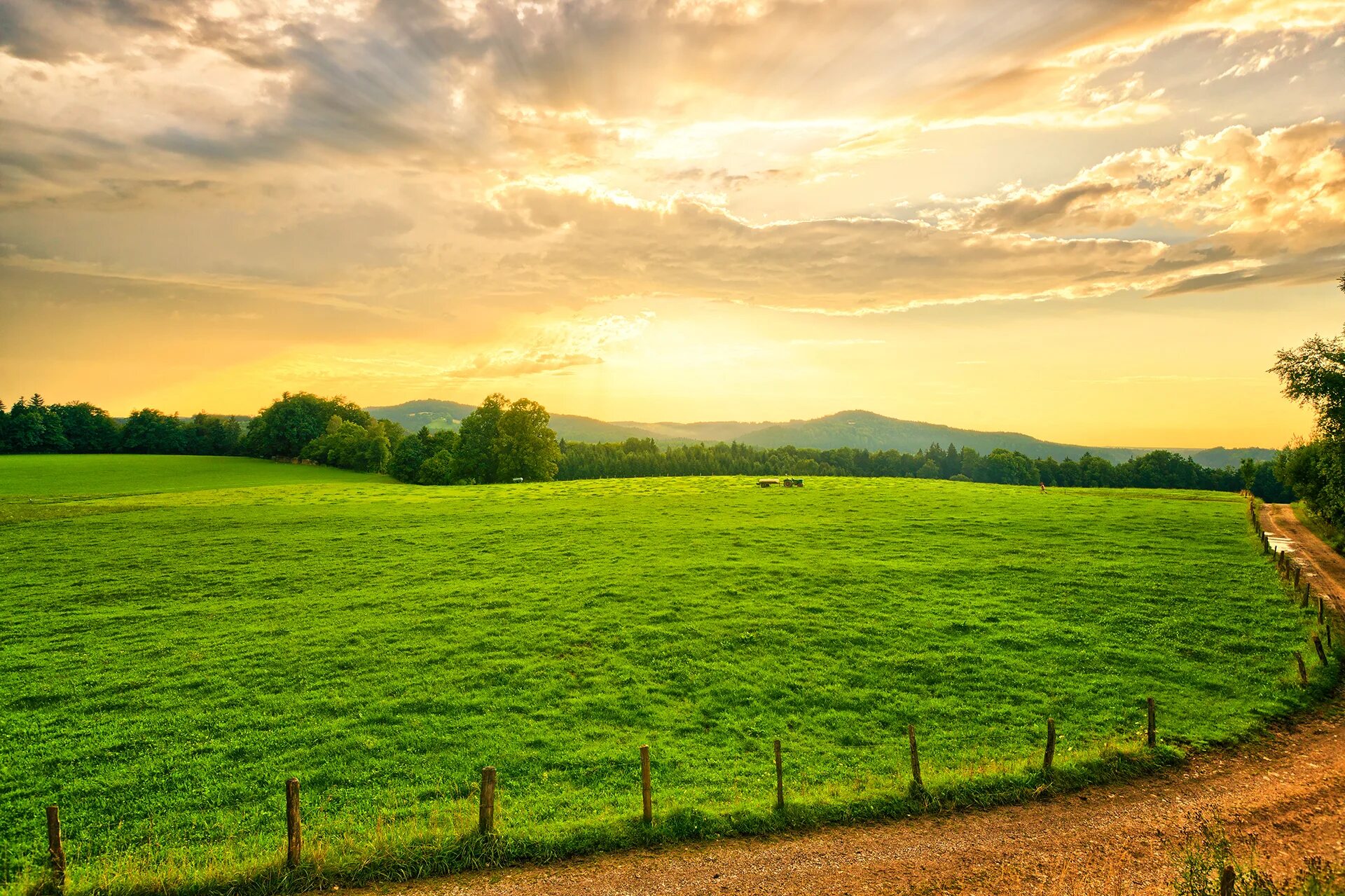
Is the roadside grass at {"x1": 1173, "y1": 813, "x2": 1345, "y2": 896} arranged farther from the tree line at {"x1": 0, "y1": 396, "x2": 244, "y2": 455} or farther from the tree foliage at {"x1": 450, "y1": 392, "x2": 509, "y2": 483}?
the tree line at {"x1": 0, "y1": 396, "x2": 244, "y2": 455}

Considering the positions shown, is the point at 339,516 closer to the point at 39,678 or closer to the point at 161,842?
the point at 39,678

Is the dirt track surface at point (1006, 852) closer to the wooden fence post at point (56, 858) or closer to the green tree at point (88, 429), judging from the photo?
the wooden fence post at point (56, 858)

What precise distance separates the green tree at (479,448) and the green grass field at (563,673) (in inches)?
1897

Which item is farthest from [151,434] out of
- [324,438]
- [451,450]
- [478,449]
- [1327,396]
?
[1327,396]

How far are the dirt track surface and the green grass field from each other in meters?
0.87

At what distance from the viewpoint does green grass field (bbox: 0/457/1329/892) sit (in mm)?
17234

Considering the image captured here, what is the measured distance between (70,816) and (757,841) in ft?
61.2

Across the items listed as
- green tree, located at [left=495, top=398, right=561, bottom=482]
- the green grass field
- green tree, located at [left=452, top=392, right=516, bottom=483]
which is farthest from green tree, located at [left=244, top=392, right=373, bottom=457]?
the green grass field

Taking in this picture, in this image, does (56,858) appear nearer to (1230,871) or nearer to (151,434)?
→ (1230,871)

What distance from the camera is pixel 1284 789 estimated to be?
18016 mm

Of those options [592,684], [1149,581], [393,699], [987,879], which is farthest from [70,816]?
[1149,581]

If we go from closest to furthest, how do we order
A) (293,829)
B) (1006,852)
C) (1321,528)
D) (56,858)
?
(56,858) < (293,829) < (1006,852) < (1321,528)

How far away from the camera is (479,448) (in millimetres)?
103688

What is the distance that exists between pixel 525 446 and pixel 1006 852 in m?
93.3
